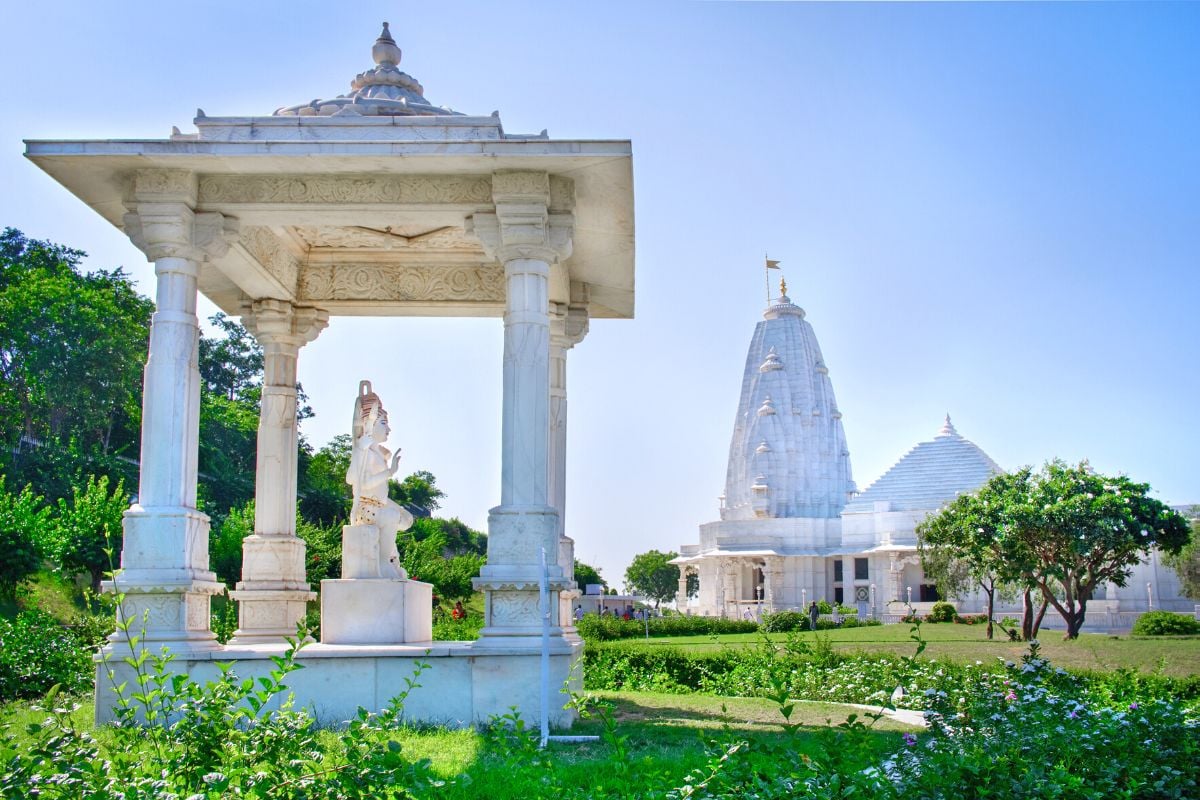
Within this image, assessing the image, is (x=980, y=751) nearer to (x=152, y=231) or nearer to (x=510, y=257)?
(x=510, y=257)

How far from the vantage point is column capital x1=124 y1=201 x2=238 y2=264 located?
38.6 feet

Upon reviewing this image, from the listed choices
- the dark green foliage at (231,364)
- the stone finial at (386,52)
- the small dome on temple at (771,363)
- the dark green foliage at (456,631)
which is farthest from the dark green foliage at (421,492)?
the stone finial at (386,52)

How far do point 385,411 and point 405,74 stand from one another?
3.93m

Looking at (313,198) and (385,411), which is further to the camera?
(385,411)

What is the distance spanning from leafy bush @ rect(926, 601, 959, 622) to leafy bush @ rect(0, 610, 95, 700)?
46.0 metres

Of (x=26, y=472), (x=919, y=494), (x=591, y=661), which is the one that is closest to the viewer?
(x=591, y=661)

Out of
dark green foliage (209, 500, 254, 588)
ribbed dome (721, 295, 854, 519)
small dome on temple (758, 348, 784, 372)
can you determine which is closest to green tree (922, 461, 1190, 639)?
dark green foliage (209, 500, 254, 588)

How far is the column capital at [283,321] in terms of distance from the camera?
49.6 ft

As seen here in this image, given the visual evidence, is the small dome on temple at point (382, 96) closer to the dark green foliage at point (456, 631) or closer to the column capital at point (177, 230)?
the column capital at point (177, 230)

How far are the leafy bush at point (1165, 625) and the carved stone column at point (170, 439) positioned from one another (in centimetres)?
3769

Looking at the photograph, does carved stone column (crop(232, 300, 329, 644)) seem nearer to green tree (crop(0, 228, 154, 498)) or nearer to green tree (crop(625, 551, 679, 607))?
green tree (crop(0, 228, 154, 498))

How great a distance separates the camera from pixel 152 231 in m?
11.8

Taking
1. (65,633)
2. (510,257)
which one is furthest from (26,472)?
(510,257)

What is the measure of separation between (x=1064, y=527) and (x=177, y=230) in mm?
32296
